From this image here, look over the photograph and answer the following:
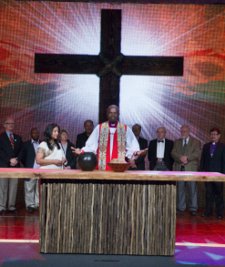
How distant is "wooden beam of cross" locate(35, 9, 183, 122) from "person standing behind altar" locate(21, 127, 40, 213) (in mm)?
1256

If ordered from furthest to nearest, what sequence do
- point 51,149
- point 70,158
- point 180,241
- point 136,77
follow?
point 136,77 → point 70,158 → point 180,241 → point 51,149

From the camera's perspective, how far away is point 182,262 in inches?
197

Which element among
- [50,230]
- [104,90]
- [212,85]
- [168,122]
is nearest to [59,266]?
[50,230]

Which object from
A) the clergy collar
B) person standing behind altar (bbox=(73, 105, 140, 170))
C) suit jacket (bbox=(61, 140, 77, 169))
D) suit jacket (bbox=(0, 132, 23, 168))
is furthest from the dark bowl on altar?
suit jacket (bbox=(0, 132, 23, 168))

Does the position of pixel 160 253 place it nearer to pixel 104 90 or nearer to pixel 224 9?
pixel 104 90

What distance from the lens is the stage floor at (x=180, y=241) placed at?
16.6 ft

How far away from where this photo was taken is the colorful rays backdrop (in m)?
9.68

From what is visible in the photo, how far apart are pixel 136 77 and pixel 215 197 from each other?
115 inches

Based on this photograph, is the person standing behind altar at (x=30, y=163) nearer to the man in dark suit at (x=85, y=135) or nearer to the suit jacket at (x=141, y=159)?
the man in dark suit at (x=85, y=135)

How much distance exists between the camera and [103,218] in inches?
201

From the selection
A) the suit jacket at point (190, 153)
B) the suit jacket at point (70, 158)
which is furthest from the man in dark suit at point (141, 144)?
the suit jacket at point (70, 158)

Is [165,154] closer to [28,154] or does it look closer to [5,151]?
[28,154]

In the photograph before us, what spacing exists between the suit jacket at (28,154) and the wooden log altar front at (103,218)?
3.63 m

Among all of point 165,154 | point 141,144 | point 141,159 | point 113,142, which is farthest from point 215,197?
point 113,142
